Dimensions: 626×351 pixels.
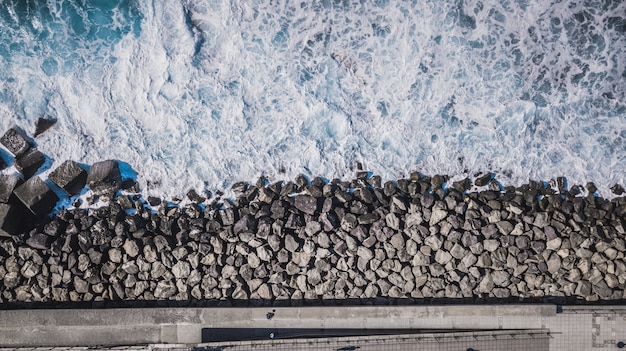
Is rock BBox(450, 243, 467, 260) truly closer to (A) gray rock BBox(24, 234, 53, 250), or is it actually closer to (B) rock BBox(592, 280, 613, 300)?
(B) rock BBox(592, 280, 613, 300)

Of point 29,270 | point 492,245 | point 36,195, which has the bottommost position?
point 29,270

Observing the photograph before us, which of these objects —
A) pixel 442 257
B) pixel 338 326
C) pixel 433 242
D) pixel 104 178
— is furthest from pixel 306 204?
pixel 104 178

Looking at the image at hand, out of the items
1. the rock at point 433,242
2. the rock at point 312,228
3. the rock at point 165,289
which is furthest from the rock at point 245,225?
the rock at point 433,242

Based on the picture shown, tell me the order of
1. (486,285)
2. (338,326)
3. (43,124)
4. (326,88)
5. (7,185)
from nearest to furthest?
(338,326)
(486,285)
(7,185)
(43,124)
(326,88)

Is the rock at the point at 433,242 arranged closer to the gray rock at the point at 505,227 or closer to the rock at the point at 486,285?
the rock at the point at 486,285

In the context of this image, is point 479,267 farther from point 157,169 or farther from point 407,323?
point 157,169

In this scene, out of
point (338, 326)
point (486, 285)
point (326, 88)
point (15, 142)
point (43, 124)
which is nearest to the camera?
point (338, 326)

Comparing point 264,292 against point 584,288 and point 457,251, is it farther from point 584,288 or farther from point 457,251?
point 584,288
